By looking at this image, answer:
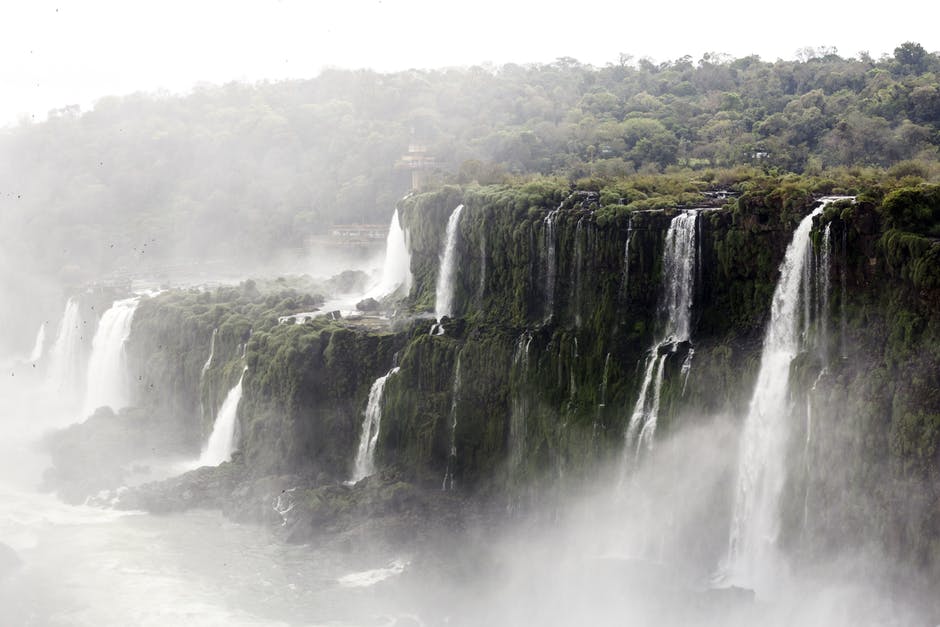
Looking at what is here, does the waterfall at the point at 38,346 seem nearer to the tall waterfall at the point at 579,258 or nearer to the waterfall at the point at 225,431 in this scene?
the waterfall at the point at 225,431

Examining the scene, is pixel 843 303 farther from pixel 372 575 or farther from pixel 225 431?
pixel 225 431

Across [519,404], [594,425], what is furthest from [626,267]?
[519,404]

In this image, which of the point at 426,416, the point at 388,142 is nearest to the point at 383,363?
the point at 426,416

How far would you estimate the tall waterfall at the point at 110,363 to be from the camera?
5731cm

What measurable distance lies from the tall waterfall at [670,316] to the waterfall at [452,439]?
783 centimetres

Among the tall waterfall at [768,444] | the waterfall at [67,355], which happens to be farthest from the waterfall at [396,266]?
the tall waterfall at [768,444]

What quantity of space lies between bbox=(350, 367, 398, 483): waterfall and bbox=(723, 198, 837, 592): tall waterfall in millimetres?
15849

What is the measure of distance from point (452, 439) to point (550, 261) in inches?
317

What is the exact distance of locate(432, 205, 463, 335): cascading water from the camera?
43.8m

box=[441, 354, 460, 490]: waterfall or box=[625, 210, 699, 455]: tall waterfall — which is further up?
box=[625, 210, 699, 455]: tall waterfall

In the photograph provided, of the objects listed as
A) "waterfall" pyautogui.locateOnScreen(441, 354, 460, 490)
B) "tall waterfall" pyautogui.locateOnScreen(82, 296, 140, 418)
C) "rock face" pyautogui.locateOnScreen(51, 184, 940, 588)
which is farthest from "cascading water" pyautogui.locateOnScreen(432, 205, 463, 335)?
"tall waterfall" pyautogui.locateOnScreen(82, 296, 140, 418)

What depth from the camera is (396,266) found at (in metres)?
55.5

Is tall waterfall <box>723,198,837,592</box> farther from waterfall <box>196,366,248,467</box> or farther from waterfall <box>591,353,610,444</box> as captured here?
waterfall <box>196,366,248,467</box>

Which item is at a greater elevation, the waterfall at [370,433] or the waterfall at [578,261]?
the waterfall at [578,261]
